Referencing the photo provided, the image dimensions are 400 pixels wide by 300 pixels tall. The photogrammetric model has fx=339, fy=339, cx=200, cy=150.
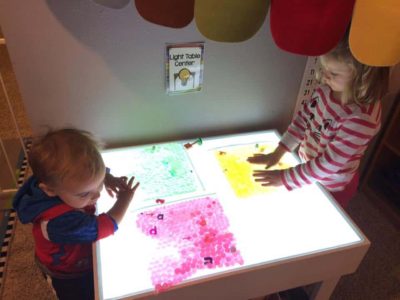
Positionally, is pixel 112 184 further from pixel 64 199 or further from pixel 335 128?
pixel 335 128

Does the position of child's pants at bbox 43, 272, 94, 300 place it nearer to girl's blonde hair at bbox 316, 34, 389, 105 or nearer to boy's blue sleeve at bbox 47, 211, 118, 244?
boy's blue sleeve at bbox 47, 211, 118, 244

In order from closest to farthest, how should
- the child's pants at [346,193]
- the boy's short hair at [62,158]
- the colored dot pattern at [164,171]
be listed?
the boy's short hair at [62,158]
the colored dot pattern at [164,171]
the child's pants at [346,193]

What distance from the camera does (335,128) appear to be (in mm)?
898

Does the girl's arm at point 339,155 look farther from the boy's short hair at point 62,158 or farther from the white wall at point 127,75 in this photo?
the boy's short hair at point 62,158

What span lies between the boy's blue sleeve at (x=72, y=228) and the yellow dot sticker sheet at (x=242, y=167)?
387 millimetres

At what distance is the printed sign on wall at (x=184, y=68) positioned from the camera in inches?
36.4

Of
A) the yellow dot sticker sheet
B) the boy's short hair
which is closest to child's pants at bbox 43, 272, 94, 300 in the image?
the boy's short hair

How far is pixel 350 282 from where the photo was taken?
52.1 inches

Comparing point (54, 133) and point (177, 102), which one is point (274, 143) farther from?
point (54, 133)

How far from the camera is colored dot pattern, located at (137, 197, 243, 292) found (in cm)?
73

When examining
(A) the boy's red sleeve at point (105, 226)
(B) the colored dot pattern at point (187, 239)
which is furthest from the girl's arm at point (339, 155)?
(A) the boy's red sleeve at point (105, 226)

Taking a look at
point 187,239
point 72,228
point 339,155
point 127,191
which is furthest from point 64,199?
point 339,155

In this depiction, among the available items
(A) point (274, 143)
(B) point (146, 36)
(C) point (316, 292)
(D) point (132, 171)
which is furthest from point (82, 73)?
(C) point (316, 292)

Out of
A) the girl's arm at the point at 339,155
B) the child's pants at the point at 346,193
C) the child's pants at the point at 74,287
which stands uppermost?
the girl's arm at the point at 339,155
